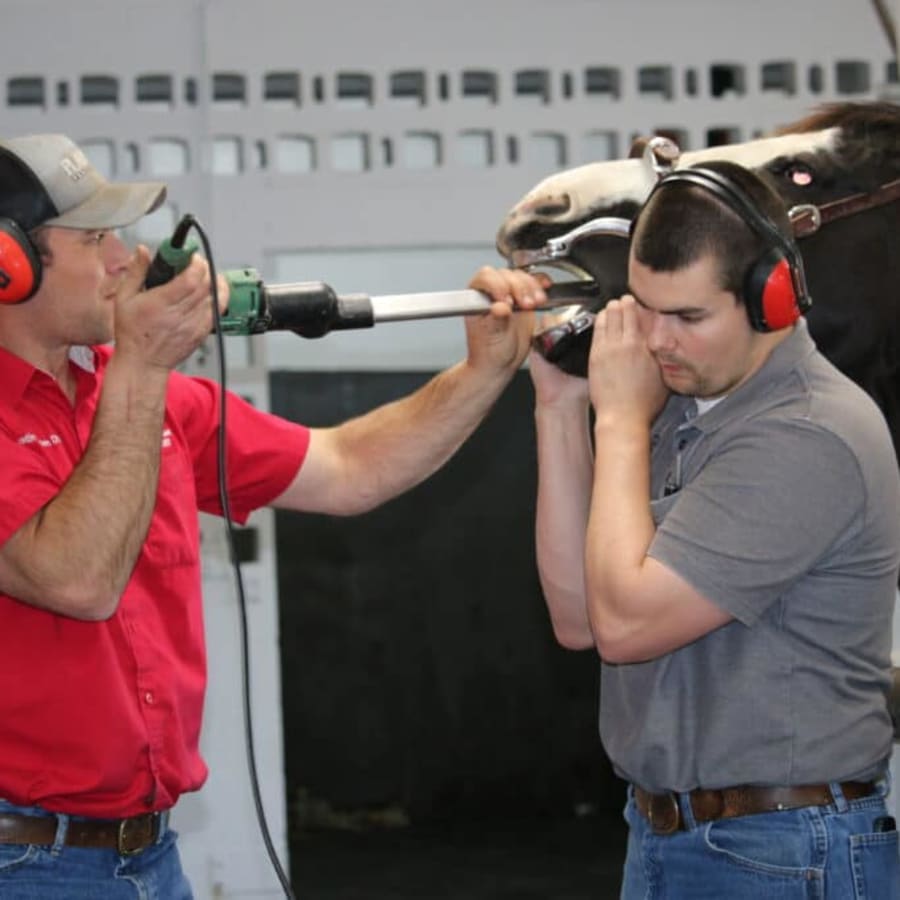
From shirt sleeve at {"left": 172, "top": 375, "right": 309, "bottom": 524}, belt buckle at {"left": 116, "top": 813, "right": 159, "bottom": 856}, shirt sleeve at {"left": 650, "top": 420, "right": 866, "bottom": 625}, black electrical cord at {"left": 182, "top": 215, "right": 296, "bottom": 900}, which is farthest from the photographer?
shirt sleeve at {"left": 172, "top": 375, "right": 309, "bottom": 524}

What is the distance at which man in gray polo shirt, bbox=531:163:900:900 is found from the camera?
1.89 meters

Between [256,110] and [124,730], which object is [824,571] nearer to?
[124,730]

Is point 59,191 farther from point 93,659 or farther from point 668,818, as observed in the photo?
point 668,818

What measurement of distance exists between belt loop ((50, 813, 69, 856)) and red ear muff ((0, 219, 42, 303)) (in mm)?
668

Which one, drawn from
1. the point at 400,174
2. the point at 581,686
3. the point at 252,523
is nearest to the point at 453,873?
the point at 581,686

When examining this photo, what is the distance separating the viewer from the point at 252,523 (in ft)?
12.6

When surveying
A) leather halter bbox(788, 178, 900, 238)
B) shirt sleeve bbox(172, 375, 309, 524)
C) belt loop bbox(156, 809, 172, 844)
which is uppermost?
leather halter bbox(788, 178, 900, 238)

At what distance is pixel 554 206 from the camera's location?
2.31m

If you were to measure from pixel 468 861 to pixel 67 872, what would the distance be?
9.00 feet

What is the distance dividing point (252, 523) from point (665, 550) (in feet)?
6.79

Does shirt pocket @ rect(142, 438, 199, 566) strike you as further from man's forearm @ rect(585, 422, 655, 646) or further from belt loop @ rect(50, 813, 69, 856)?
man's forearm @ rect(585, 422, 655, 646)

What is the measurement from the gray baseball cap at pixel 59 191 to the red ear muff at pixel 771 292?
0.88 m

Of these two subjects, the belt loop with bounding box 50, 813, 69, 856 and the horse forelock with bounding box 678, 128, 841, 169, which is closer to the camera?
the belt loop with bounding box 50, 813, 69, 856

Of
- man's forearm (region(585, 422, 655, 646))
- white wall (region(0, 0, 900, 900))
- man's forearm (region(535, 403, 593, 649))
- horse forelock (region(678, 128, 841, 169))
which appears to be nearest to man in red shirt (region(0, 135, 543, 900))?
man's forearm (region(535, 403, 593, 649))
